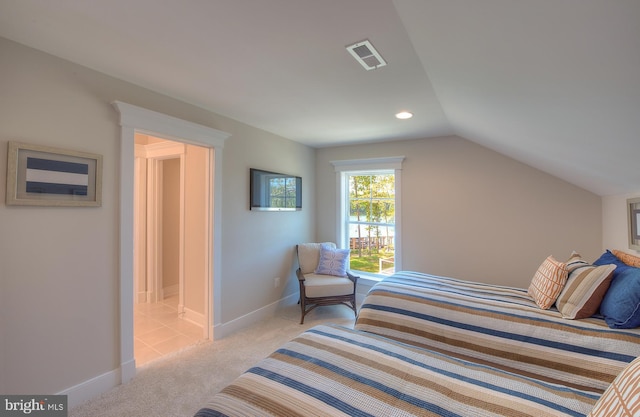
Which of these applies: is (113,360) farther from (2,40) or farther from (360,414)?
(2,40)

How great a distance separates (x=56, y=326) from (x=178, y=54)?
2.06 metres

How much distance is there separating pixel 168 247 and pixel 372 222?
337 centimetres

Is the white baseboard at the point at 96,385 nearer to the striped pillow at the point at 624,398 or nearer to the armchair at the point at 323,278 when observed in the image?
the armchair at the point at 323,278

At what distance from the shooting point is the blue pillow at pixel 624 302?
1.51m

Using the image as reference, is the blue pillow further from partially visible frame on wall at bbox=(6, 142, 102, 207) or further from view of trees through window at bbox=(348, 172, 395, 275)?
partially visible frame on wall at bbox=(6, 142, 102, 207)

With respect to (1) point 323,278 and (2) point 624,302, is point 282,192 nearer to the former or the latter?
(1) point 323,278

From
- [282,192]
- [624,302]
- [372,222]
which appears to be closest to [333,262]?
[372,222]

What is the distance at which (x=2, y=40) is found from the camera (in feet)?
5.33

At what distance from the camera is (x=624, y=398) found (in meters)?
0.71

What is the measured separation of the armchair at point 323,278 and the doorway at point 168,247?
1.22m

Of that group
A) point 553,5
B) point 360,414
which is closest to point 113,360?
point 360,414

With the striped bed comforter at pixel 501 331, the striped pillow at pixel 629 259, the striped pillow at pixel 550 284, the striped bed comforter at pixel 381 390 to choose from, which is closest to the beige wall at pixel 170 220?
the striped bed comforter at pixel 501 331

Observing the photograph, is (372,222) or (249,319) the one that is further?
(372,222)

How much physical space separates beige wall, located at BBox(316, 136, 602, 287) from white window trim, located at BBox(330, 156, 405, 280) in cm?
7
